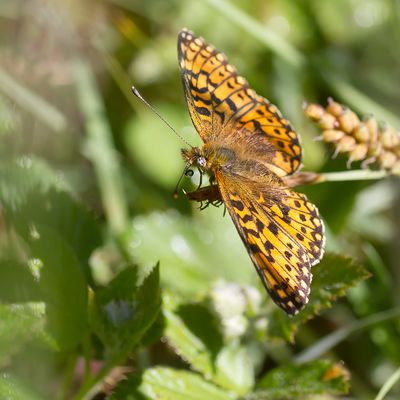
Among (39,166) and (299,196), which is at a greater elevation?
(39,166)

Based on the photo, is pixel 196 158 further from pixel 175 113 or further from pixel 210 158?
pixel 175 113

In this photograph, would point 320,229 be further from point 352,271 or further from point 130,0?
point 130,0

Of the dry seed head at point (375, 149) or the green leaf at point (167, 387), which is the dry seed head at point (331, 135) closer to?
the dry seed head at point (375, 149)

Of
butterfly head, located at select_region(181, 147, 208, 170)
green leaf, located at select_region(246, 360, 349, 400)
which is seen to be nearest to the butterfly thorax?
butterfly head, located at select_region(181, 147, 208, 170)

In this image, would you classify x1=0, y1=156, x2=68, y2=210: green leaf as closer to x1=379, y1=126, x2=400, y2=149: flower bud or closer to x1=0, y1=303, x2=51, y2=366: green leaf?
x1=0, y1=303, x2=51, y2=366: green leaf

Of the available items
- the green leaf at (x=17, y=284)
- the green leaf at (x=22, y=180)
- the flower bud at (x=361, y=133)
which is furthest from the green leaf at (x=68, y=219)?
the flower bud at (x=361, y=133)

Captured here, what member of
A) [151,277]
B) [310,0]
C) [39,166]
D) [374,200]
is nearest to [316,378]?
[151,277]

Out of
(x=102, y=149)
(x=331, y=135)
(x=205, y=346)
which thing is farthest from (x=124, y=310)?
(x=102, y=149)
